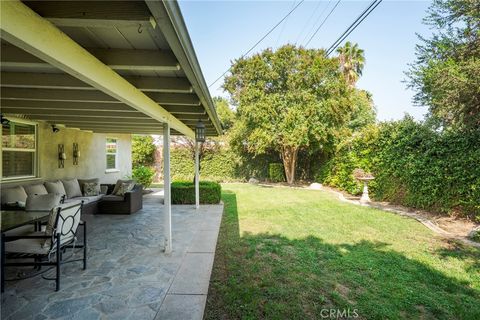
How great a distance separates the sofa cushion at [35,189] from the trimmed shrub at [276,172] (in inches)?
465

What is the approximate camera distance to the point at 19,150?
6164 mm

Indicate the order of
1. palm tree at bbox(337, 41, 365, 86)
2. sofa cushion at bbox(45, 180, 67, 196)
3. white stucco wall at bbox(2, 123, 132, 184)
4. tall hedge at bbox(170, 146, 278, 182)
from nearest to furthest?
sofa cushion at bbox(45, 180, 67, 196) → white stucco wall at bbox(2, 123, 132, 184) → tall hedge at bbox(170, 146, 278, 182) → palm tree at bbox(337, 41, 365, 86)

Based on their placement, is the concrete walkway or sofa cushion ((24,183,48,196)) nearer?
the concrete walkway

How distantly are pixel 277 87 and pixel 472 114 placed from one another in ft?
29.3

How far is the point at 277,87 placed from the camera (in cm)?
1383

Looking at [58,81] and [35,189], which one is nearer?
[58,81]

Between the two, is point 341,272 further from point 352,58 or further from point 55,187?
point 352,58

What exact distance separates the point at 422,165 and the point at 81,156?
1026 cm

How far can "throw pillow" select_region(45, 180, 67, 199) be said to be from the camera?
651 centimetres

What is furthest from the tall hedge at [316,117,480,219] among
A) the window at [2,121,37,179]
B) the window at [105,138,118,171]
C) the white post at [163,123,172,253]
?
the window at [2,121,37,179]

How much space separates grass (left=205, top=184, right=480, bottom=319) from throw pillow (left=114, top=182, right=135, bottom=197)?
321cm

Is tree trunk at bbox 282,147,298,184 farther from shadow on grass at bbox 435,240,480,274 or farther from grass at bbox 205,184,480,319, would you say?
shadow on grass at bbox 435,240,480,274

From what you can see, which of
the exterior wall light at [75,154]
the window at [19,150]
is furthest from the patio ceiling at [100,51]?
the exterior wall light at [75,154]

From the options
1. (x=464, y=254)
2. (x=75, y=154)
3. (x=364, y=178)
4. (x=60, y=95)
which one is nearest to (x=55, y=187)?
(x=75, y=154)
